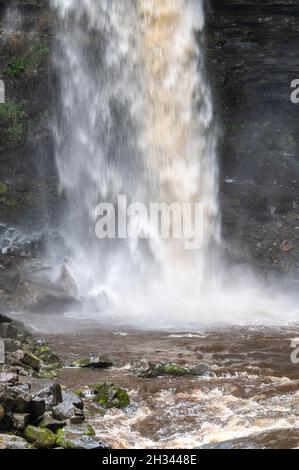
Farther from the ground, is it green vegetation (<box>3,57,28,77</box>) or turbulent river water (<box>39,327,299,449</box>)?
green vegetation (<box>3,57,28,77</box>)

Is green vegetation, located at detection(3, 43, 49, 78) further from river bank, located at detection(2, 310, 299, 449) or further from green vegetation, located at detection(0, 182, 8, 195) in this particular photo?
river bank, located at detection(2, 310, 299, 449)

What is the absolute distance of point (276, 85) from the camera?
22766 mm

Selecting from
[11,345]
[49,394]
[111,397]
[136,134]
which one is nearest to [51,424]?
[49,394]

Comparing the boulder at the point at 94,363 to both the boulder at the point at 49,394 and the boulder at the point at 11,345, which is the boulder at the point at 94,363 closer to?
the boulder at the point at 11,345

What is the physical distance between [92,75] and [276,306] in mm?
9911

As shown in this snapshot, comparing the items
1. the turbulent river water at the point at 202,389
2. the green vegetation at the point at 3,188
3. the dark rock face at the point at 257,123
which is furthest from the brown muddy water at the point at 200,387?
the green vegetation at the point at 3,188

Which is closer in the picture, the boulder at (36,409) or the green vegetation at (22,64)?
the boulder at (36,409)

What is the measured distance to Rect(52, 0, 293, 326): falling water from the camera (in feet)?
70.1

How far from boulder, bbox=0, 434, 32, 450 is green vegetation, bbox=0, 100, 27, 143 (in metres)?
16.8

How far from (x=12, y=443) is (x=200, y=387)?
3.64 meters

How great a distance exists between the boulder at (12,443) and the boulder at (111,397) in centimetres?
197

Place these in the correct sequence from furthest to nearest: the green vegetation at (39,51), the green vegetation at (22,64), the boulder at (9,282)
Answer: the green vegetation at (22,64), the green vegetation at (39,51), the boulder at (9,282)

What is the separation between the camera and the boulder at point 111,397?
887cm

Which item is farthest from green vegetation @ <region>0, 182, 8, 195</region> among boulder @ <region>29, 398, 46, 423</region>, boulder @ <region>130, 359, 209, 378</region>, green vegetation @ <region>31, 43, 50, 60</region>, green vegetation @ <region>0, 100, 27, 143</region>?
boulder @ <region>29, 398, 46, 423</region>
